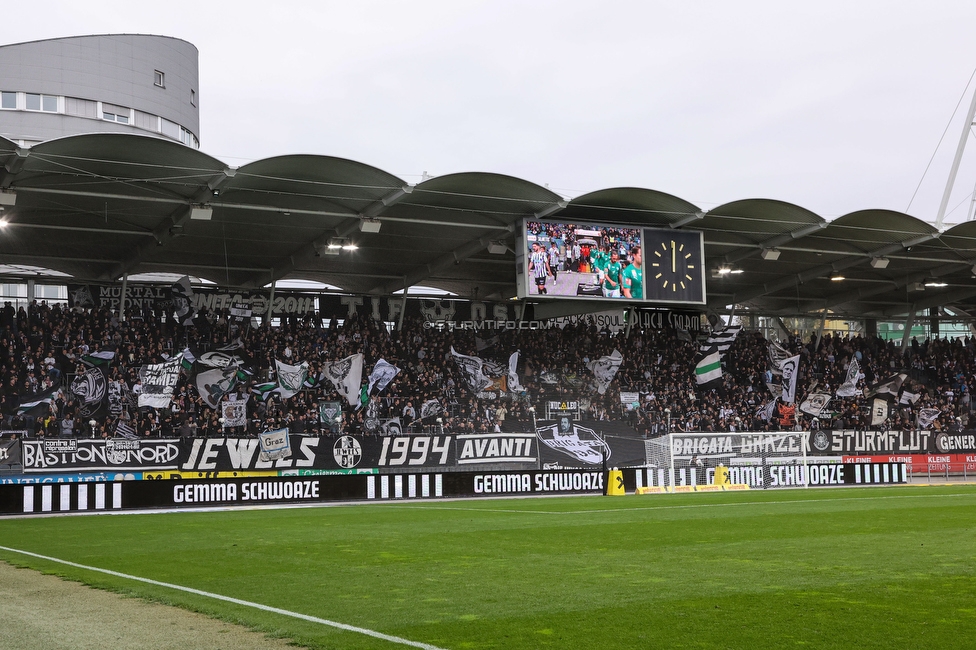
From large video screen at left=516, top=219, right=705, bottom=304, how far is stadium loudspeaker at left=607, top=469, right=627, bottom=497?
247 inches

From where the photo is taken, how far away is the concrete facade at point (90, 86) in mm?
57781

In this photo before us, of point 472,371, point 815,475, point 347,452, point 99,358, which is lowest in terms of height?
point 815,475

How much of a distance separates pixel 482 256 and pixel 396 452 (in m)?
10.7

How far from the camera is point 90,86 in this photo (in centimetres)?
5966

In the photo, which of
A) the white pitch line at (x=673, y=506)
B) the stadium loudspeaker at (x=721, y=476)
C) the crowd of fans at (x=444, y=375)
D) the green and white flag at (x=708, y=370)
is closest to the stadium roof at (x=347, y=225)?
the crowd of fans at (x=444, y=375)

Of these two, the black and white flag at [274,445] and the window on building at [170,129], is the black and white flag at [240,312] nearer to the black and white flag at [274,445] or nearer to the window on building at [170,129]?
the black and white flag at [274,445]

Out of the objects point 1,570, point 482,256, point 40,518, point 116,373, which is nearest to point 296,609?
point 1,570

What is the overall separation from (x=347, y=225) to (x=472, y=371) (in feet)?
27.9

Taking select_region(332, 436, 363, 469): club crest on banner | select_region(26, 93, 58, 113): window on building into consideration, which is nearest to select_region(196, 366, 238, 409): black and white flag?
select_region(332, 436, 363, 469): club crest on banner

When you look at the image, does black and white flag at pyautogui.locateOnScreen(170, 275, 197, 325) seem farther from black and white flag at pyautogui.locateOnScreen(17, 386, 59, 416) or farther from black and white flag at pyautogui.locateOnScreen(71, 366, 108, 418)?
black and white flag at pyautogui.locateOnScreen(17, 386, 59, 416)

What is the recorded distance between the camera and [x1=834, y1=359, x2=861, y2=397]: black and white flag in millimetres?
44844

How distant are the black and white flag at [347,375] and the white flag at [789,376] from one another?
19.1m

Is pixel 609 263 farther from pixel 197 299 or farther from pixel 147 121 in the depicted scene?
pixel 147 121

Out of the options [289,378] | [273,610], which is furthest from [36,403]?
[273,610]
